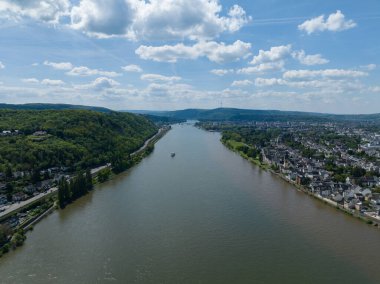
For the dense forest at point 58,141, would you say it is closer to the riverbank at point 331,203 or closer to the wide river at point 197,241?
the wide river at point 197,241

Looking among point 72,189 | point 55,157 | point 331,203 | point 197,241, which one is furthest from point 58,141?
point 331,203

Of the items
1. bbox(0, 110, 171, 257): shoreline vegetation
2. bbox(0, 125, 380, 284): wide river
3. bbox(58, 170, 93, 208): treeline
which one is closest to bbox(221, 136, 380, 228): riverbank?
bbox(0, 125, 380, 284): wide river

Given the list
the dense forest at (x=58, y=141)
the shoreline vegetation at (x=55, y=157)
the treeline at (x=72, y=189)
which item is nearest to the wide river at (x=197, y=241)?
the treeline at (x=72, y=189)

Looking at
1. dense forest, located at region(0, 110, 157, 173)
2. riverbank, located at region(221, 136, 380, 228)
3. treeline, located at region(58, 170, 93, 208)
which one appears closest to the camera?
riverbank, located at region(221, 136, 380, 228)

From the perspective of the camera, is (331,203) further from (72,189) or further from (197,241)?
(72,189)

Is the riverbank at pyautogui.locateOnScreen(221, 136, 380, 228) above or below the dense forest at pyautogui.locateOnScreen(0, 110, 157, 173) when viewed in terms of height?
below

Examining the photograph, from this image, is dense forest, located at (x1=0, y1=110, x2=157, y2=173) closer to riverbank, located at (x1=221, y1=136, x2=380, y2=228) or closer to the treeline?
the treeline
